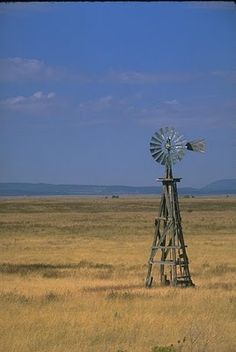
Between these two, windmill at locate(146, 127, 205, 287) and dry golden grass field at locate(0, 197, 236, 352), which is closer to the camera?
dry golden grass field at locate(0, 197, 236, 352)

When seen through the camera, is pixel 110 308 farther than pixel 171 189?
No

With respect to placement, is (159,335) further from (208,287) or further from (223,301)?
(208,287)

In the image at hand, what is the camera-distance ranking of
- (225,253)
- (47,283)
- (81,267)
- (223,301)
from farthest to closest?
(225,253)
(81,267)
(47,283)
(223,301)

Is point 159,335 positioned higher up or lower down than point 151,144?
lower down

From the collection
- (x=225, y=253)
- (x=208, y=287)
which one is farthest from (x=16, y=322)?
(x=225, y=253)

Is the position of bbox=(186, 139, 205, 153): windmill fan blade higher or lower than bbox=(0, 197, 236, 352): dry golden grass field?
higher

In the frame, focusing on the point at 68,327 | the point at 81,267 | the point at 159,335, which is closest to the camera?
the point at 159,335

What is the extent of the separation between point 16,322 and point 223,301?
493 centimetres

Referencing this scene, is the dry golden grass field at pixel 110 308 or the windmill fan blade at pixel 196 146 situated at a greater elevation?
the windmill fan blade at pixel 196 146

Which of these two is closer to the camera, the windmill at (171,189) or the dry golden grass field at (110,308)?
the dry golden grass field at (110,308)

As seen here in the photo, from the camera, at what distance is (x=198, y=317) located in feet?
35.7

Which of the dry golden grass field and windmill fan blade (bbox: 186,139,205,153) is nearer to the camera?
the dry golden grass field

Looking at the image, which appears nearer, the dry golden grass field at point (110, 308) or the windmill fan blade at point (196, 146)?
the dry golden grass field at point (110, 308)

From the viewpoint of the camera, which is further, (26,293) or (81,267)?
(81,267)
